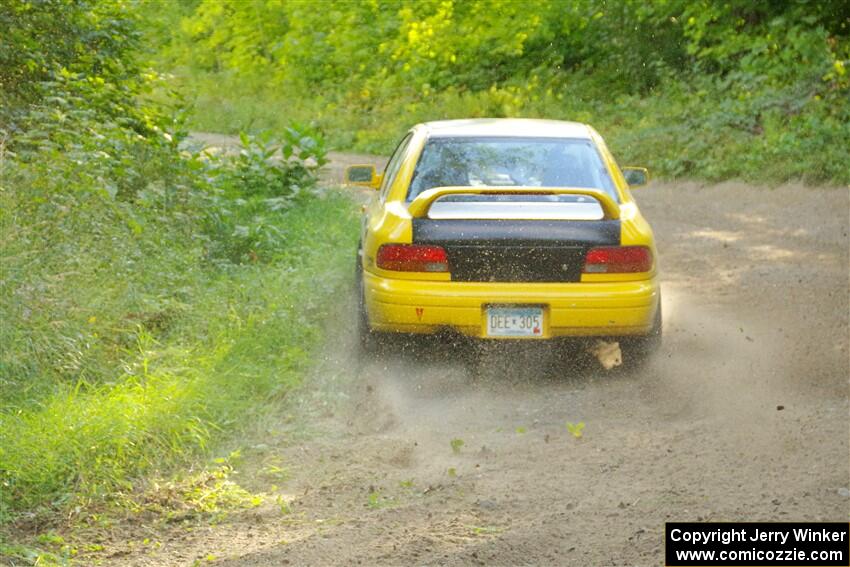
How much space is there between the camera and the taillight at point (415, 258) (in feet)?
23.9

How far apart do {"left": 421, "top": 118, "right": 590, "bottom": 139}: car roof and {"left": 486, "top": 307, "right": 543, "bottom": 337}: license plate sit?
1.47m

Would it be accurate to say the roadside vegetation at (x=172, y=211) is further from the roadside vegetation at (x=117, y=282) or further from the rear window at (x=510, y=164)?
the rear window at (x=510, y=164)

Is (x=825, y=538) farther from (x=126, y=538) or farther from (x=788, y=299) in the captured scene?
(x=788, y=299)

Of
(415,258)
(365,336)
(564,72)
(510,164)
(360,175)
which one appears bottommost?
(564,72)

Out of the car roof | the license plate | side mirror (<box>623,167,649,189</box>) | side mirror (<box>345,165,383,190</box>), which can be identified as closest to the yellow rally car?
the license plate

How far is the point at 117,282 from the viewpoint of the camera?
26.8 feet

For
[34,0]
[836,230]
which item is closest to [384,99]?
[836,230]

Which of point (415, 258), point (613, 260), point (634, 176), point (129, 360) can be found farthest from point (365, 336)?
point (634, 176)

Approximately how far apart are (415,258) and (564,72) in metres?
22.1

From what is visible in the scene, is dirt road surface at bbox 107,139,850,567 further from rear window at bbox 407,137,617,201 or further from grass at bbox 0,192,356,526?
rear window at bbox 407,137,617,201

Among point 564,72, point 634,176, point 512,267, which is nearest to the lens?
point 512,267

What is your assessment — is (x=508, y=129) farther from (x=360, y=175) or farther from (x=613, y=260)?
(x=613, y=260)

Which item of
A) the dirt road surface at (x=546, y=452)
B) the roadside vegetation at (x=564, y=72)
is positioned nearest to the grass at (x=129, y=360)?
the dirt road surface at (x=546, y=452)

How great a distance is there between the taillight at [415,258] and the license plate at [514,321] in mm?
379
